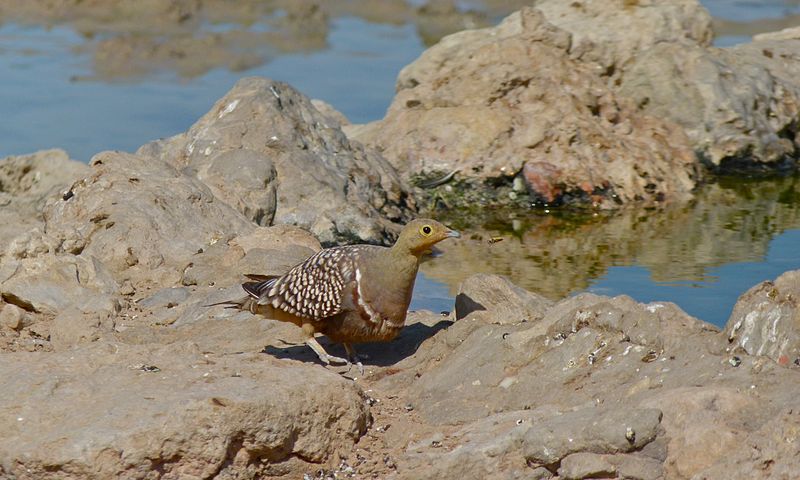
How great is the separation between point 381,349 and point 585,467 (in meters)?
2.45

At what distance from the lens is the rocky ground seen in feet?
17.7

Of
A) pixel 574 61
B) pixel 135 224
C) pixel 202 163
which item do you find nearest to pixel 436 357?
pixel 135 224

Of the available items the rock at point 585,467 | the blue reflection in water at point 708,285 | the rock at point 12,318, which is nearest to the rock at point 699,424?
the rock at point 585,467

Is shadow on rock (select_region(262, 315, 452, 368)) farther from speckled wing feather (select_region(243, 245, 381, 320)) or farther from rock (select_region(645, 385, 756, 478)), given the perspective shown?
rock (select_region(645, 385, 756, 478))

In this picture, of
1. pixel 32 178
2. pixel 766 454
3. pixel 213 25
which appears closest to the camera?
pixel 766 454

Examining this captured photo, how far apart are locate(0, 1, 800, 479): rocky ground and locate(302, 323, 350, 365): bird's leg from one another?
0.40 feet

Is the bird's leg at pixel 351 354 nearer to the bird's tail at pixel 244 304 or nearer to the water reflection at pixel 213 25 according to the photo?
the bird's tail at pixel 244 304

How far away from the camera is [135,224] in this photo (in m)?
8.96

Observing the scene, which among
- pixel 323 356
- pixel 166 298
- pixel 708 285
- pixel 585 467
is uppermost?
pixel 585 467

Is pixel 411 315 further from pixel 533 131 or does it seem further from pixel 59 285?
pixel 533 131

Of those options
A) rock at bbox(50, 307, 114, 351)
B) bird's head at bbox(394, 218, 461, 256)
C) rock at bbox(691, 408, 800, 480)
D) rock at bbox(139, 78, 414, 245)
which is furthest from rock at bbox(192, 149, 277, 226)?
rock at bbox(691, 408, 800, 480)

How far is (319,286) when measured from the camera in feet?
23.5

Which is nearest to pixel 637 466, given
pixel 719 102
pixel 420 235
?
pixel 420 235

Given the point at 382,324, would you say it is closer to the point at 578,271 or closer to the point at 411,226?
the point at 411,226
